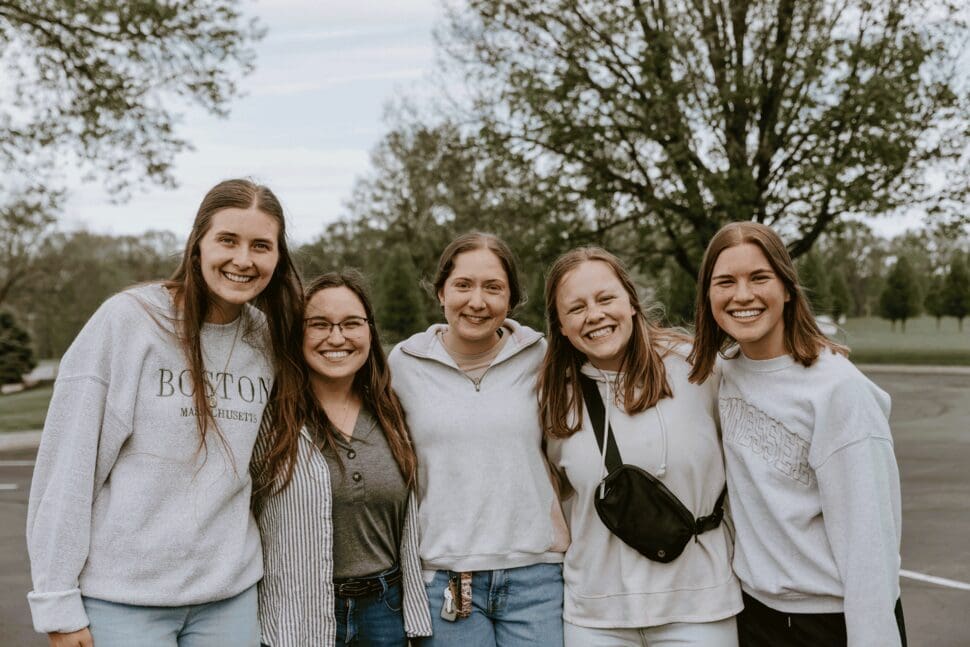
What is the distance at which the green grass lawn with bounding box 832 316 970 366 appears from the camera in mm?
33500

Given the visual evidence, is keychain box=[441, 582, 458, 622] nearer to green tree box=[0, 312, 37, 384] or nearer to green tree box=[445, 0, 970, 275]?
green tree box=[445, 0, 970, 275]

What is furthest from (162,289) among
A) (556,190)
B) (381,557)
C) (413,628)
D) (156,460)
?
(556,190)

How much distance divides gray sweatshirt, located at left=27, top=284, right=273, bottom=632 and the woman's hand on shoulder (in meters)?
0.02

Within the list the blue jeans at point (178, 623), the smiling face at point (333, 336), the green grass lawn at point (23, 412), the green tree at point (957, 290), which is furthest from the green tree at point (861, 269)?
the blue jeans at point (178, 623)

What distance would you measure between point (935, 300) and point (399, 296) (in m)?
26.9

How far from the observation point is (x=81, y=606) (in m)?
2.52

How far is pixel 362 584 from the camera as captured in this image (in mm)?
3080

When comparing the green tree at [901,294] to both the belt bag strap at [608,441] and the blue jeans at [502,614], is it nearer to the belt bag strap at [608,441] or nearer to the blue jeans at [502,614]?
the belt bag strap at [608,441]

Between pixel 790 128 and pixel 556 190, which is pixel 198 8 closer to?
pixel 556 190

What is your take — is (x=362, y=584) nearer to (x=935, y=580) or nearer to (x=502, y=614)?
(x=502, y=614)

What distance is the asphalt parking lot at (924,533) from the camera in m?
5.45

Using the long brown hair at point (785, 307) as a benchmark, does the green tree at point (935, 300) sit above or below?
below

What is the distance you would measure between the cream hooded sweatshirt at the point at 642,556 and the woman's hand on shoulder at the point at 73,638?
1.65 meters

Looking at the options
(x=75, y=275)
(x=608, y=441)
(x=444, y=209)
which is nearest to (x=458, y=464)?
(x=608, y=441)
